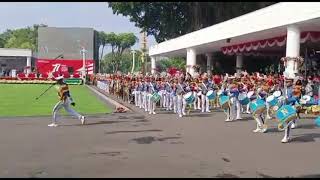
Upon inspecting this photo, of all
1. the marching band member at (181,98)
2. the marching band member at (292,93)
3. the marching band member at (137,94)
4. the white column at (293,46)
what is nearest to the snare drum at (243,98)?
the marching band member at (292,93)

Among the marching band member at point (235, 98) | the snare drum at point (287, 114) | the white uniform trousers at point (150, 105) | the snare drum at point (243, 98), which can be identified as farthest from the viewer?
the white uniform trousers at point (150, 105)

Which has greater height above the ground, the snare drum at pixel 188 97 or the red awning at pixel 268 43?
the red awning at pixel 268 43

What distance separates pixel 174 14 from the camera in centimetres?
5566

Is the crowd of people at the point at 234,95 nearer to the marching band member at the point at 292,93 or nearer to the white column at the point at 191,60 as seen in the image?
the marching band member at the point at 292,93

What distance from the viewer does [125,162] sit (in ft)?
34.9

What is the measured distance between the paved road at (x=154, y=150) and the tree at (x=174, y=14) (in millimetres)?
32796

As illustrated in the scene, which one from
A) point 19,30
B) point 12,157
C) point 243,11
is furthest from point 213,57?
point 19,30

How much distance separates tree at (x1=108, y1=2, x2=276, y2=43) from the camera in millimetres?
50625

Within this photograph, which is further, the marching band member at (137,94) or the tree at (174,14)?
the tree at (174,14)

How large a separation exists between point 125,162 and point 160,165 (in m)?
0.80

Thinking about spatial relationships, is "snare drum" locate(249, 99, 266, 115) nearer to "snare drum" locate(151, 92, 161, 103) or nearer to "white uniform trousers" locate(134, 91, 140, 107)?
"snare drum" locate(151, 92, 161, 103)

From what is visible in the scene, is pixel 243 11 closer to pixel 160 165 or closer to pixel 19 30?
pixel 160 165

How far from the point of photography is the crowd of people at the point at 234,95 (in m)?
15.5

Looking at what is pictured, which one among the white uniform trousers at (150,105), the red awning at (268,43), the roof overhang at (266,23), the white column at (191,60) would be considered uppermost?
the roof overhang at (266,23)
